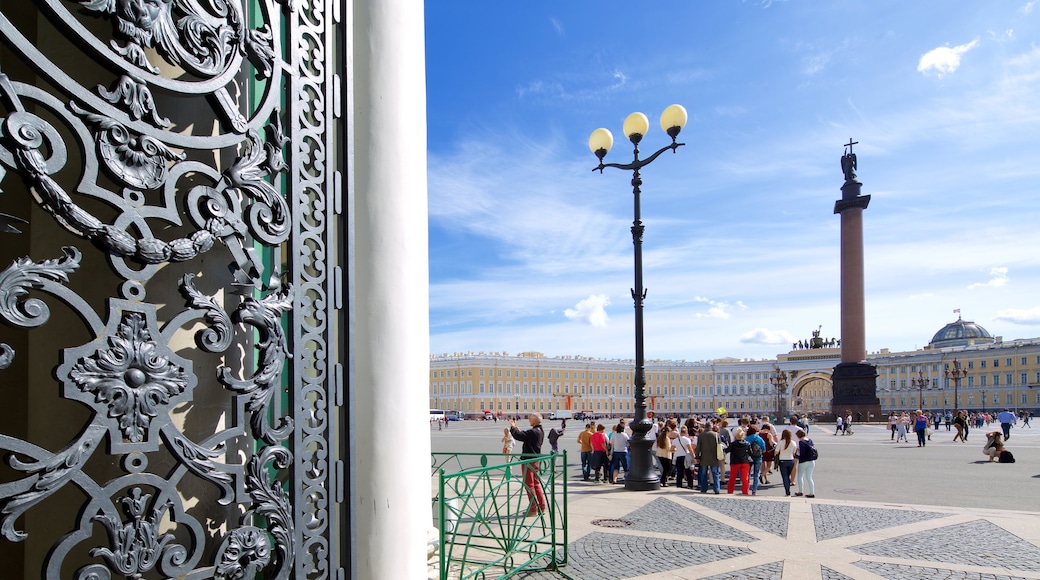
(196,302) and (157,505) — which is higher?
(196,302)

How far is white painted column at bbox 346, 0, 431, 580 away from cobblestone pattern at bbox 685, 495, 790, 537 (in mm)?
6775

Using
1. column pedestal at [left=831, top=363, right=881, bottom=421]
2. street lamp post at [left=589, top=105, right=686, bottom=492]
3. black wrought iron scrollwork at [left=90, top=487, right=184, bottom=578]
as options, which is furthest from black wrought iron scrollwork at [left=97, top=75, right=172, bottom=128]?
column pedestal at [left=831, top=363, right=881, bottom=421]

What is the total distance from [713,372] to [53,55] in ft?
441

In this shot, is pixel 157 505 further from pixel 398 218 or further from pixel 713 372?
pixel 713 372

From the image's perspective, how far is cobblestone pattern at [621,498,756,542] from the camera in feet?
26.9

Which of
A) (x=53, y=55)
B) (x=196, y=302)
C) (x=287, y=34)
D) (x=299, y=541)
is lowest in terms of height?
(x=299, y=541)

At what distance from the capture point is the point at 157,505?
1876 millimetres

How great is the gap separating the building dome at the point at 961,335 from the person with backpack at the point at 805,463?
428 ft

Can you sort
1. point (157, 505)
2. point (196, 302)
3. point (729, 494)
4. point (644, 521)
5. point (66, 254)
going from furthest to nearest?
point (729, 494) → point (644, 521) → point (196, 302) → point (157, 505) → point (66, 254)

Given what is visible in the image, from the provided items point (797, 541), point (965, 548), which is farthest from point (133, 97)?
point (965, 548)

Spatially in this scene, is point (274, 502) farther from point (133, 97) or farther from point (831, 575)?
point (831, 575)

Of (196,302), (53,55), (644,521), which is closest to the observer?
(196,302)

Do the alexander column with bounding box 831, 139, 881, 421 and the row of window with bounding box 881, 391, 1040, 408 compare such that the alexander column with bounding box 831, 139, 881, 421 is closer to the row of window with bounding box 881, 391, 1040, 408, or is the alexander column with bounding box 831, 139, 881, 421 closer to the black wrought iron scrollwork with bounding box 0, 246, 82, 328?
the black wrought iron scrollwork with bounding box 0, 246, 82, 328

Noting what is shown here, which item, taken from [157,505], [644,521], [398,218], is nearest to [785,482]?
[644,521]
